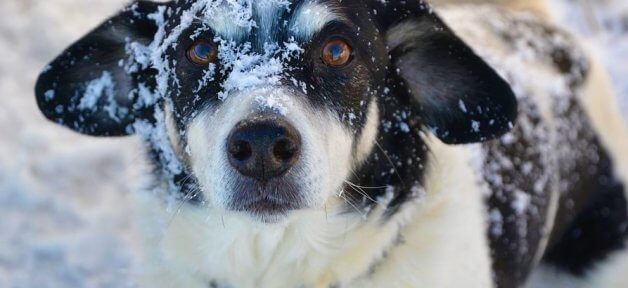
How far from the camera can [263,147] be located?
217 centimetres

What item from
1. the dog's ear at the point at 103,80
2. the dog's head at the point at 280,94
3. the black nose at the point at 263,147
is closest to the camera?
the black nose at the point at 263,147

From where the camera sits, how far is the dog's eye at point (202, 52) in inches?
99.1

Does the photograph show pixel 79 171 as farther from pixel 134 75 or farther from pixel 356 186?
pixel 356 186

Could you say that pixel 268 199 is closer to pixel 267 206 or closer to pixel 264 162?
pixel 267 206

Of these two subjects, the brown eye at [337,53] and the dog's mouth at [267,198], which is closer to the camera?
the dog's mouth at [267,198]

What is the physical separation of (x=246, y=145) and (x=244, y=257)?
66 centimetres

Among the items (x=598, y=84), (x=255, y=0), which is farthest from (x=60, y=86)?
(x=598, y=84)

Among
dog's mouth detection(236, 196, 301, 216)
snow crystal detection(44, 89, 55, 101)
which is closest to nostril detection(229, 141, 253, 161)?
dog's mouth detection(236, 196, 301, 216)

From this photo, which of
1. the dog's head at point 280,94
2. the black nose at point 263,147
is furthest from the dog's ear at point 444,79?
the black nose at point 263,147

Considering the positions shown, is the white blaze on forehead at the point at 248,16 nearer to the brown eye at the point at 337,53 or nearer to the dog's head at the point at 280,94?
the dog's head at the point at 280,94

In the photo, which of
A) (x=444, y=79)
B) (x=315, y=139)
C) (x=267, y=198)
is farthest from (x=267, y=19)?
(x=444, y=79)

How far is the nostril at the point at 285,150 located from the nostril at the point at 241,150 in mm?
66

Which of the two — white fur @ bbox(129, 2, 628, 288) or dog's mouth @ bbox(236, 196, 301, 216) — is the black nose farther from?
white fur @ bbox(129, 2, 628, 288)

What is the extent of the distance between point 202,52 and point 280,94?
0.38 meters
